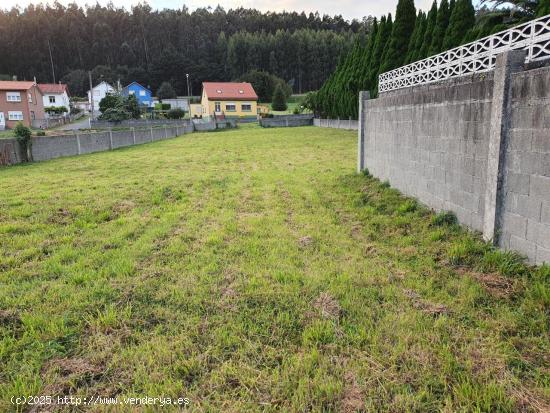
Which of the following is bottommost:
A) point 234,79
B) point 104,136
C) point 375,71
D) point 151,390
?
point 151,390

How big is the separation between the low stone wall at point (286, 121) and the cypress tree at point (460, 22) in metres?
24.6

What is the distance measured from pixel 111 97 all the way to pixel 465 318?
50087 millimetres

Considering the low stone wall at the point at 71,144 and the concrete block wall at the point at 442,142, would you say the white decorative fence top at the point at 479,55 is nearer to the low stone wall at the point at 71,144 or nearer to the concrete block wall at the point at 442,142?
the concrete block wall at the point at 442,142

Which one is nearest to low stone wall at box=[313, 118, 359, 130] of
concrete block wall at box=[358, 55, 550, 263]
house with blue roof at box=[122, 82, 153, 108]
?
concrete block wall at box=[358, 55, 550, 263]

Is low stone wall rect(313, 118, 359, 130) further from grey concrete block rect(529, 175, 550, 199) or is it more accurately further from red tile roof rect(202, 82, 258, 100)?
grey concrete block rect(529, 175, 550, 199)

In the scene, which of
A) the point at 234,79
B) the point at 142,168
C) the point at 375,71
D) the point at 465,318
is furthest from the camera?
the point at 234,79

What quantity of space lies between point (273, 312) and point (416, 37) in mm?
20918

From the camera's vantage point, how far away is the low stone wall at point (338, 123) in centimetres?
2745

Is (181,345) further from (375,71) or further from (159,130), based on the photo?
(159,130)

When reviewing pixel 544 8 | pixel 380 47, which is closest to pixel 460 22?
pixel 544 8

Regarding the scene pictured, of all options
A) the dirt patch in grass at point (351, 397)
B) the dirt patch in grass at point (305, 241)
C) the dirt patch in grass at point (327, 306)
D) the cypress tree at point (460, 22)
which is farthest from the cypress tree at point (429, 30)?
the dirt patch in grass at point (351, 397)

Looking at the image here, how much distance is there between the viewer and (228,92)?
54.8m

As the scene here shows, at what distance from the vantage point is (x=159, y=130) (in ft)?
92.4

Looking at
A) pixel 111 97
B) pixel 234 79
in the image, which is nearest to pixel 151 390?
pixel 111 97
